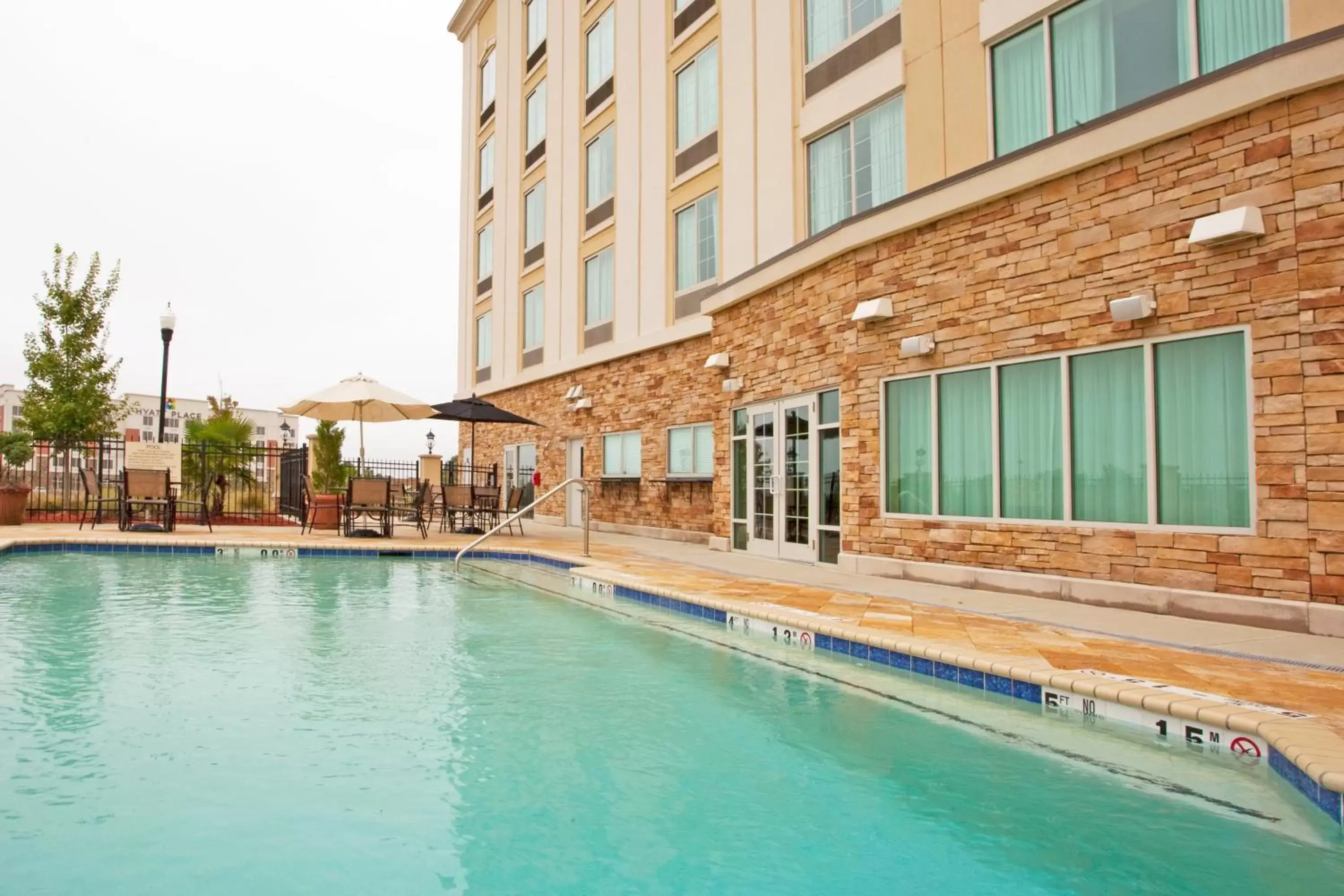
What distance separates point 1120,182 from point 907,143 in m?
3.19

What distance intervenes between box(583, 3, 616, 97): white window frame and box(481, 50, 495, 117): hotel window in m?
6.10

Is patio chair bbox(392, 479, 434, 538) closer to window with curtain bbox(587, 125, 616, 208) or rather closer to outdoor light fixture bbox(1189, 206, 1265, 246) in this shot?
window with curtain bbox(587, 125, 616, 208)

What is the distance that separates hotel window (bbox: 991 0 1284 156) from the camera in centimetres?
617

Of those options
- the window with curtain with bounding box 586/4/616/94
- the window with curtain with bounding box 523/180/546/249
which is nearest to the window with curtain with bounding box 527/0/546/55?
the window with curtain with bounding box 586/4/616/94

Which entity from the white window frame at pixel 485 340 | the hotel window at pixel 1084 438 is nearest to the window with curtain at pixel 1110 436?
the hotel window at pixel 1084 438

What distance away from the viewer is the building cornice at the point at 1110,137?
206 inches

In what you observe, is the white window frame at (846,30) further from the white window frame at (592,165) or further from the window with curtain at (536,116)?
the window with curtain at (536,116)

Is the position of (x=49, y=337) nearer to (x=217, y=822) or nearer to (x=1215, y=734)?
(x=217, y=822)

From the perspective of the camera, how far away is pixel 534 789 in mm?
3211

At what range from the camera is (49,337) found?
14.0m

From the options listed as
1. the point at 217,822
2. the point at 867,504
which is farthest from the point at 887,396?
the point at 217,822

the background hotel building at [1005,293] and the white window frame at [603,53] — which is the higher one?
the white window frame at [603,53]

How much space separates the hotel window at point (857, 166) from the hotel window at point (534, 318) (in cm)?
946

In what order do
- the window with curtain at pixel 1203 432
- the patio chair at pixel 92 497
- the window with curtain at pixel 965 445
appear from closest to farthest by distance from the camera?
1. the window with curtain at pixel 1203 432
2. the window with curtain at pixel 965 445
3. the patio chair at pixel 92 497
